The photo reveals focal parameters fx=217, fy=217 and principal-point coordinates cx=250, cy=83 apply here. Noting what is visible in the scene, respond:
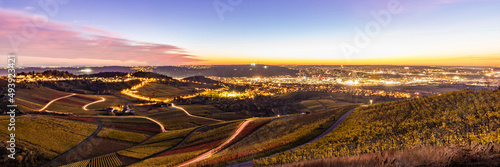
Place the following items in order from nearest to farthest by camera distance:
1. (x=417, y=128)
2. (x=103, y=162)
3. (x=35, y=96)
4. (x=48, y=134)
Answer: (x=417, y=128)
(x=103, y=162)
(x=48, y=134)
(x=35, y=96)

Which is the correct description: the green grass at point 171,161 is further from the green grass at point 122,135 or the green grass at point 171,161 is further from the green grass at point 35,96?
the green grass at point 35,96

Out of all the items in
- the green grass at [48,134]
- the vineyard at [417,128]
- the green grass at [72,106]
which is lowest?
the green grass at [72,106]

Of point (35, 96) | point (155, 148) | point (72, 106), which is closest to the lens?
point (155, 148)

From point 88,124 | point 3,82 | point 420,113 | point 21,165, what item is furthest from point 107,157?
point 3,82

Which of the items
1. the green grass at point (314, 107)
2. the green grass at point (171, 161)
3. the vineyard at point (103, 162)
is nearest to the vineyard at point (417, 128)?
the green grass at point (171, 161)

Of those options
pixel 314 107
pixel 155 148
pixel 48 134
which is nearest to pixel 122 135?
pixel 48 134

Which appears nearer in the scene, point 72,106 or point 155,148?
point 155,148

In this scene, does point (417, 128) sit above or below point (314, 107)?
above

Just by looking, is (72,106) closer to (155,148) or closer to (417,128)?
(155,148)
